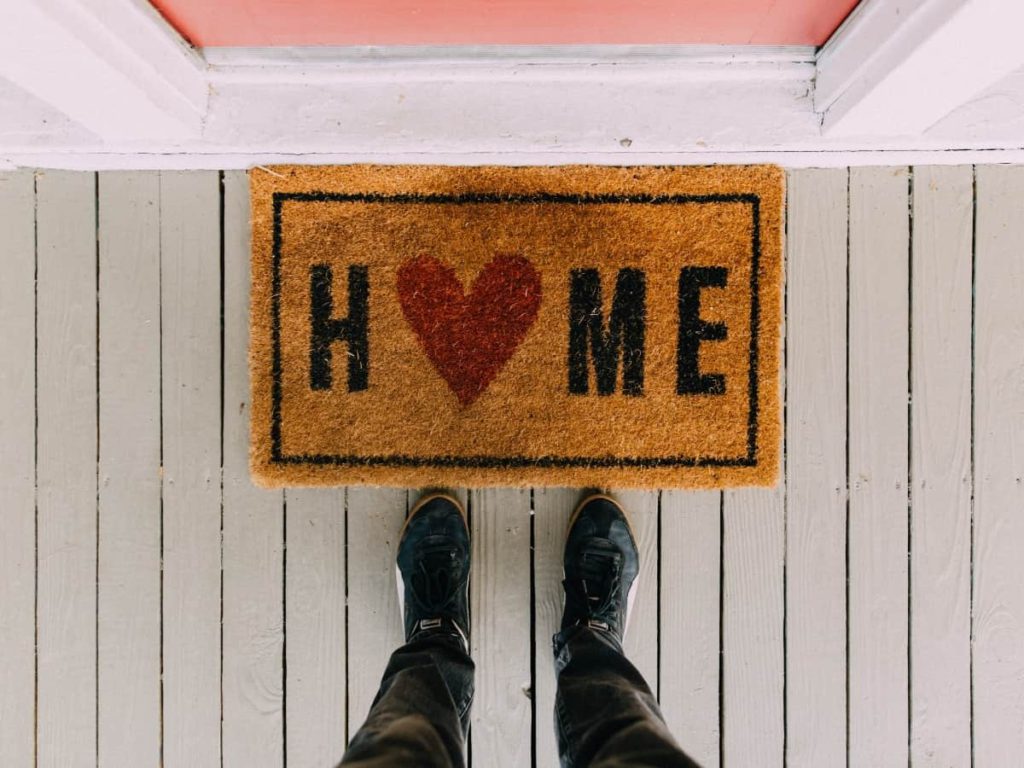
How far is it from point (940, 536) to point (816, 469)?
0.26 m

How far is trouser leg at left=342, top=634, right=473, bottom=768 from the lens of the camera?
84 cm

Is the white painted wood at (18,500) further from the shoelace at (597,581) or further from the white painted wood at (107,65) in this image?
the shoelace at (597,581)

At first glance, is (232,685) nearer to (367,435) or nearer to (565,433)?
(367,435)

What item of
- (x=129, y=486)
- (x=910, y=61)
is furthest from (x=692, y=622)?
(x=129, y=486)

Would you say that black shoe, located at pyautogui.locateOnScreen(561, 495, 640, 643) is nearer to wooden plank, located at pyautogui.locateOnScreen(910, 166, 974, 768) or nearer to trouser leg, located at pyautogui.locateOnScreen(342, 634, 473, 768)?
trouser leg, located at pyautogui.locateOnScreen(342, 634, 473, 768)

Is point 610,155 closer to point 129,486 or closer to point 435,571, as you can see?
point 435,571

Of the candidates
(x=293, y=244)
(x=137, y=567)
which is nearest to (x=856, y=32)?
(x=293, y=244)

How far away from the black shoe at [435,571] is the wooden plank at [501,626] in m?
0.03

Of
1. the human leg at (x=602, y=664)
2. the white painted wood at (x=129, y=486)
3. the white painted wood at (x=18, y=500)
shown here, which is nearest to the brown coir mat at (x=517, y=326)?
the human leg at (x=602, y=664)

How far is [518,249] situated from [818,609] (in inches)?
33.8

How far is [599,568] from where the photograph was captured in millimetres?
1184

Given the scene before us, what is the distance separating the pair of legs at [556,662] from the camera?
0.87 metres

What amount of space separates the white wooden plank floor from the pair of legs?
5 centimetres

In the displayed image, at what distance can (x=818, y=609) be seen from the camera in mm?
1223
